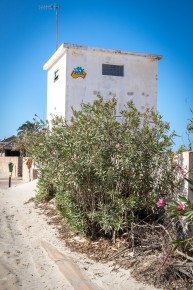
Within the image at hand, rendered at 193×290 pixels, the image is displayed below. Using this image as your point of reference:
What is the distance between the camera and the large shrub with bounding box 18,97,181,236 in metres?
6.86

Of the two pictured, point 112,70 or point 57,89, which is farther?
point 57,89

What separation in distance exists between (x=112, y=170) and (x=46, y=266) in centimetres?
200

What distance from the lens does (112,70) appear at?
1700cm

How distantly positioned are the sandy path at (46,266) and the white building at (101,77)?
329 inches

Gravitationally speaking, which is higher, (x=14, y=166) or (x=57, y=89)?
(x=57, y=89)

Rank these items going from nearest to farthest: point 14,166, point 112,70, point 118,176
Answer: point 118,176 < point 112,70 < point 14,166

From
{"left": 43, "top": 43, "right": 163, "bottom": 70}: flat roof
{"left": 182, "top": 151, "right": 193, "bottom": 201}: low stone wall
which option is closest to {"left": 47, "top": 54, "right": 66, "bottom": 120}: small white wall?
{"left": 43, "top": 43, "right": 163, "bottom": 70}: flat roof

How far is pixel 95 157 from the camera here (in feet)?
22.6

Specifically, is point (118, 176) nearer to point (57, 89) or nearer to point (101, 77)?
point (101, 77)

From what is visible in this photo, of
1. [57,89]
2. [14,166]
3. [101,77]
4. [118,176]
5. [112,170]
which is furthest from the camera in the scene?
[14,166]

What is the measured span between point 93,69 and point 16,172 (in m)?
16.6

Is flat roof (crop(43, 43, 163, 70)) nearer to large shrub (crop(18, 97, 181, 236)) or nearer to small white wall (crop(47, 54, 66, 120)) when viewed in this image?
small white wall (crop(47, 54, 66, 120))

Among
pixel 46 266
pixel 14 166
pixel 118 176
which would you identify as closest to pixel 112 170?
pixel 118 176

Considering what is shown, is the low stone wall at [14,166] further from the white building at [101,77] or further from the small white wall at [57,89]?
the white building at [101,77]
